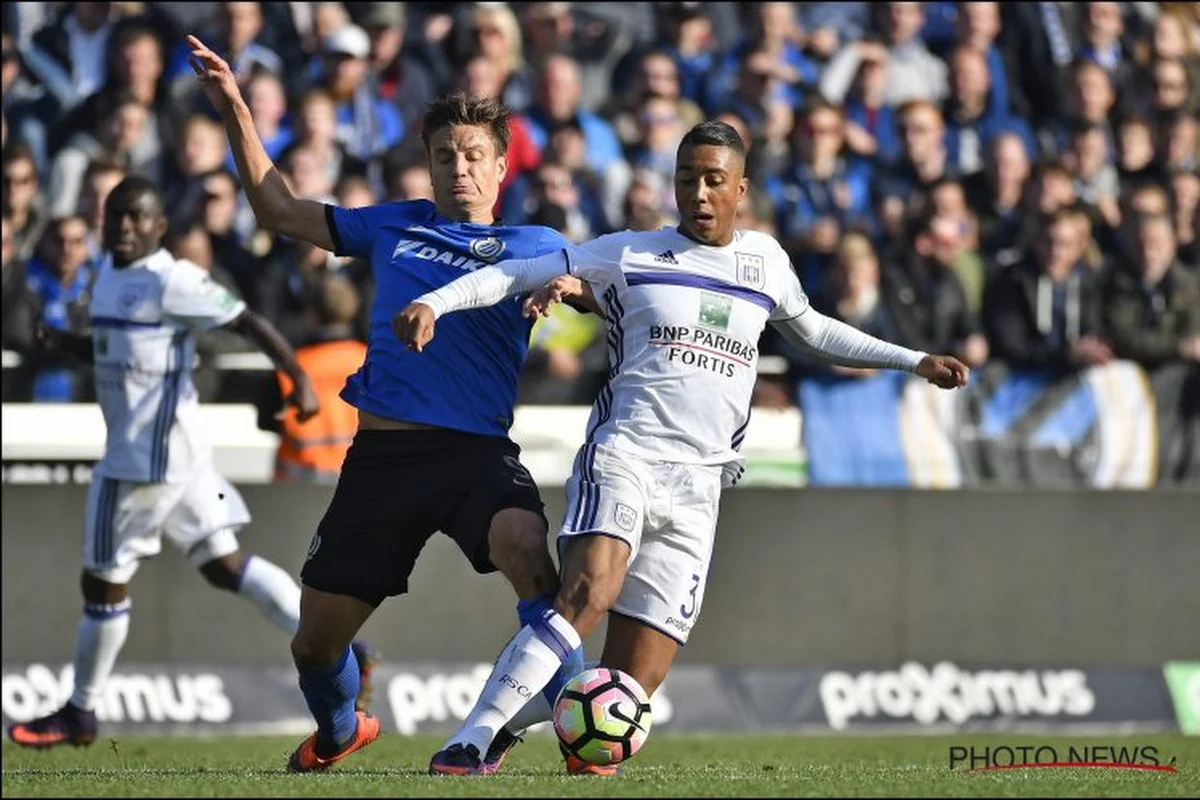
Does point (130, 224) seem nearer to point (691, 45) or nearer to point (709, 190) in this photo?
point (709, 190)

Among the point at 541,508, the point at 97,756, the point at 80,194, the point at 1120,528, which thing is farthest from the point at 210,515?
the point at 1120,528

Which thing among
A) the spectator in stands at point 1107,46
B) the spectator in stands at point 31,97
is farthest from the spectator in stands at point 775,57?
the spectator in stands at point 31,97

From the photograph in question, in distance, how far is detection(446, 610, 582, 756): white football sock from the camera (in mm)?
7426

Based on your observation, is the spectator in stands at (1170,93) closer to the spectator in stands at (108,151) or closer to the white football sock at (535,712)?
the spectator in stands at (108,151)

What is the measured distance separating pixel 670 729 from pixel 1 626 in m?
3.95

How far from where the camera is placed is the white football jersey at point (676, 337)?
7773 millimetres

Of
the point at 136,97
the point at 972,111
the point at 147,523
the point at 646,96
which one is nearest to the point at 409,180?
the point at 136,97

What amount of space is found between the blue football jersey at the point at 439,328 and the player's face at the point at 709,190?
0.52 metres

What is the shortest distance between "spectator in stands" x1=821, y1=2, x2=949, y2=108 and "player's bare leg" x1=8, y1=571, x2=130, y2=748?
267 inches

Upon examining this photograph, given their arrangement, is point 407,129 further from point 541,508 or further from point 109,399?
point 541,508

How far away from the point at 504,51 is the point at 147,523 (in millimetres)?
4931

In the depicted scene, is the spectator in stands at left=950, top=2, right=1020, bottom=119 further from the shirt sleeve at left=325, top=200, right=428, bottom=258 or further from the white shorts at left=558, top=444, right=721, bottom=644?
the white shorts at left=558, top=444, right=721, bottom=644

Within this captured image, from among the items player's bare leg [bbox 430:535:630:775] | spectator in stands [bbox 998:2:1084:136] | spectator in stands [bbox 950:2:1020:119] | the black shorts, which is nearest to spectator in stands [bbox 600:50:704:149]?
spectator in stands [bbox 950:2:1020:119]

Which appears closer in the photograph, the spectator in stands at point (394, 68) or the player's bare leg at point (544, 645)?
the player's bare leg at point (544, 645)
